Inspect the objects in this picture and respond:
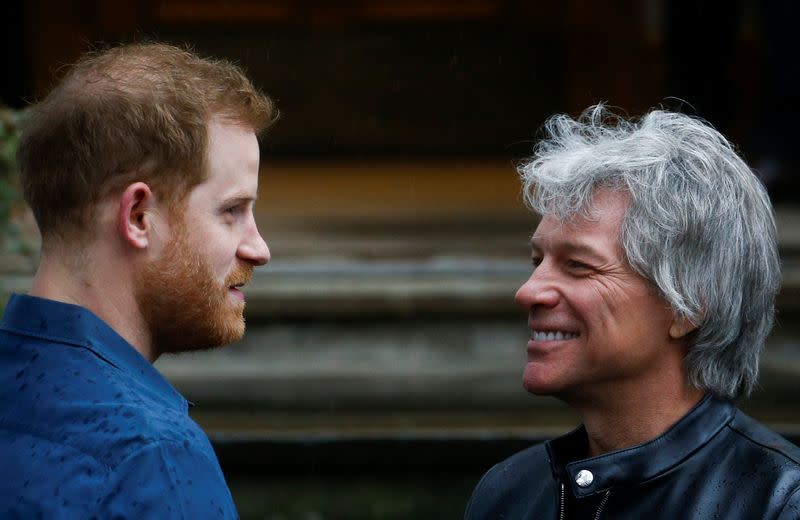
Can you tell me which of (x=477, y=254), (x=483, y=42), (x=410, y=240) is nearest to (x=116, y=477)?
(x=477, y=254)

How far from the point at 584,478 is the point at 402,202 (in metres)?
4.23

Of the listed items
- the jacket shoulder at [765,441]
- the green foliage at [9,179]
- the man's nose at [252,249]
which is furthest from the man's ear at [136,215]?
the green foliage at [9,179]

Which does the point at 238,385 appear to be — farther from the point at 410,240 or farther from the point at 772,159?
the point at 772,159

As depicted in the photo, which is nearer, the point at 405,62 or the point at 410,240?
the point at 410,240

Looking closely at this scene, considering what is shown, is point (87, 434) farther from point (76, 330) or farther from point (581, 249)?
point (581, 249)

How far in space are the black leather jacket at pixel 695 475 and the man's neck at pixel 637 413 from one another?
0.04m

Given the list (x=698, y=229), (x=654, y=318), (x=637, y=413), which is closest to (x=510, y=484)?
(x=637, y=413)

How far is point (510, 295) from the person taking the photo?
4.32 metres

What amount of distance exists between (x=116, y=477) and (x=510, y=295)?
3.00m

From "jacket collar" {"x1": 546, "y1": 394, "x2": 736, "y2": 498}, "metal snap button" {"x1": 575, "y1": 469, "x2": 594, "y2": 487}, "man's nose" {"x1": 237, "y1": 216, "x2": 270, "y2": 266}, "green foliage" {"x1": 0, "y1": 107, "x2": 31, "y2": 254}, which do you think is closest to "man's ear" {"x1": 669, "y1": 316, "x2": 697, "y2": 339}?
"jacket collar" {"x1": 546, "y1": 394, "x2": 736, "y2": 498}

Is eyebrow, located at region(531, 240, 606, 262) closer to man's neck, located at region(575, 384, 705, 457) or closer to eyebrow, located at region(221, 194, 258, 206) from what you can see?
man's neck, located at region(575, 384, 705, 457)

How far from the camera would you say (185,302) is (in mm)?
1667

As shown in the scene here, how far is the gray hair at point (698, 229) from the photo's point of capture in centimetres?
198

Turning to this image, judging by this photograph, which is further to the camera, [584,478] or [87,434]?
[584,478]
